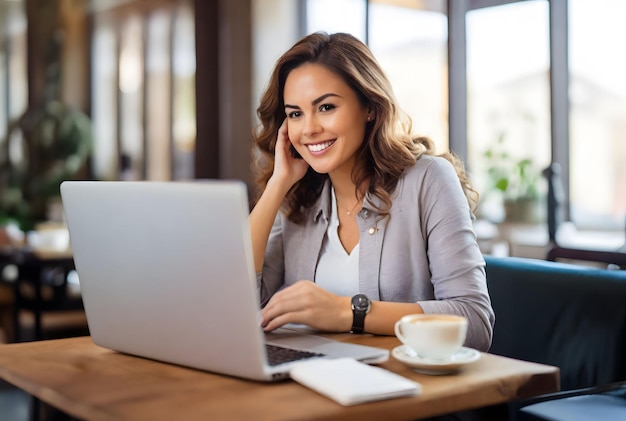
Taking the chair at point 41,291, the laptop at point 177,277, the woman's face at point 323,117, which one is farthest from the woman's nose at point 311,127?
the chair at point 41,291

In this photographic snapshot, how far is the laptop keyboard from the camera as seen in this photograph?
115 centimetres

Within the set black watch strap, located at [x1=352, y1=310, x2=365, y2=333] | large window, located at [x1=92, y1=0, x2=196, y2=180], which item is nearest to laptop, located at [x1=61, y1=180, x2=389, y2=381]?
black watch strap, located at [x1=352, y1=310, x2=365, y2=333]

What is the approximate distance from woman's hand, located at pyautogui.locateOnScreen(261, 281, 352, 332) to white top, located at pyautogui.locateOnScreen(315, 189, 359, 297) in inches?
14.2

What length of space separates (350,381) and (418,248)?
78 cm

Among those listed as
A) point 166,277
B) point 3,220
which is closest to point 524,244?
point 166,277

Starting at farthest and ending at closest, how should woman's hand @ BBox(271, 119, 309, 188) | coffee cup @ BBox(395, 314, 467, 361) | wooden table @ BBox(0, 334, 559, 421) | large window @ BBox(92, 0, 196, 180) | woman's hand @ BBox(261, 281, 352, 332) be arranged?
large window @ BBox(92, 0, 196, 180) → woman's hand @ BBox(271, 119, 309, 188) → woman's hand @ BBox(261, 281, 352, 332) → coffee cup @ BBox(395, 314, 467, 361) → wooden table @ BBox(0, 334, 559, 421)

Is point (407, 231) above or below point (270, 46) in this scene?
below

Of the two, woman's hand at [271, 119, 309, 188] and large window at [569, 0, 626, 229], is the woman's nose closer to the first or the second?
woman's hand at [271, 119, 309, 188]

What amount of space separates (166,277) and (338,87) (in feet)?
2.94

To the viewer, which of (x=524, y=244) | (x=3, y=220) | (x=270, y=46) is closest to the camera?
(x=524, y=244)

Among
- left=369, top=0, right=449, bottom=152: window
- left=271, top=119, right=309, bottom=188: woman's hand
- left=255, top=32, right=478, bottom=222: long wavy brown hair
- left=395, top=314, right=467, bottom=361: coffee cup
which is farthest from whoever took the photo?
left=369, top=0, right=449, bottom=152: window

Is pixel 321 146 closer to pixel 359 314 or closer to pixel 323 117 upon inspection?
pixel 323 117

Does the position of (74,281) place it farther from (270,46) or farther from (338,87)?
(338,87)

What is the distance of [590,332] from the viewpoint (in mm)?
1825
